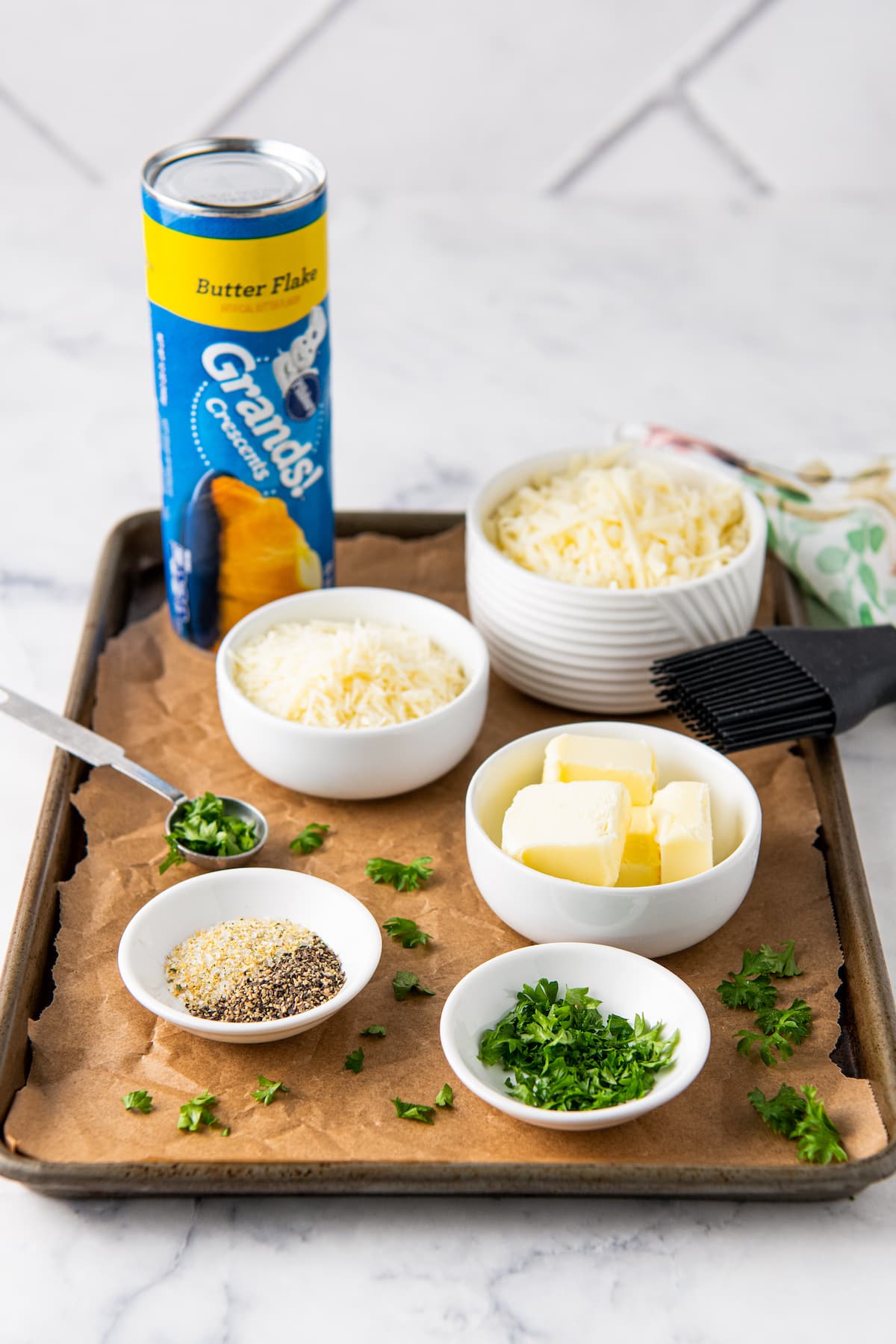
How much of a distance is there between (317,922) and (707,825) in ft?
1.31

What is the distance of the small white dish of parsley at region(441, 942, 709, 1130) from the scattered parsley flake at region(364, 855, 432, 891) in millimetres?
204

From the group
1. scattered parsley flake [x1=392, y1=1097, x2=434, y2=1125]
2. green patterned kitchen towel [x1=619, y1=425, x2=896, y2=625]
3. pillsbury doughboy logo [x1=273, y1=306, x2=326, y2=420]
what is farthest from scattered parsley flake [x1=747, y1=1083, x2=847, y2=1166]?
pillsbury doughboy logo [x1=273, y1=306, x2=326, y2=420]

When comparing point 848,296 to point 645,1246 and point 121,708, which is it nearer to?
point 121,708

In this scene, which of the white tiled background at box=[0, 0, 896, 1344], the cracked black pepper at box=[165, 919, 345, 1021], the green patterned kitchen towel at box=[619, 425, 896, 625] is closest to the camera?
the cracked black pepper at box=[165, 919, 345, 1021]

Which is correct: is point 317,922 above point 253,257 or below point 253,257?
below

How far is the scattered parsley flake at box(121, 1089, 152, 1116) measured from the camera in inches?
49.1

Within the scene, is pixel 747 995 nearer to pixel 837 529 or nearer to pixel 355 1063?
pixel 355 1063

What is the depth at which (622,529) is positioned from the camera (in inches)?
69.7

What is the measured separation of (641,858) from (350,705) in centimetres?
39

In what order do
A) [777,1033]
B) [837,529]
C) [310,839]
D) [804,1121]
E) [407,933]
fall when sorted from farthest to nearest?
[837,529] < [310,839] < [407,933] < [777,1033] < [804,1121]

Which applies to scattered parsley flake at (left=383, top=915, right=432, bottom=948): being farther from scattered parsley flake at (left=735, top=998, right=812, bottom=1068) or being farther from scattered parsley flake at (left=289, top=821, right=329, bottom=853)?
scattered parsley flake at (left=735, top=998, right=812, bottom=1068)

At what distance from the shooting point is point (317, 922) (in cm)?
142

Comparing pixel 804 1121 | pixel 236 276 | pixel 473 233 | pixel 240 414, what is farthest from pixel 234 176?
pixel 473 233

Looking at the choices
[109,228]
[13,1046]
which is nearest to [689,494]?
[13,1046]
